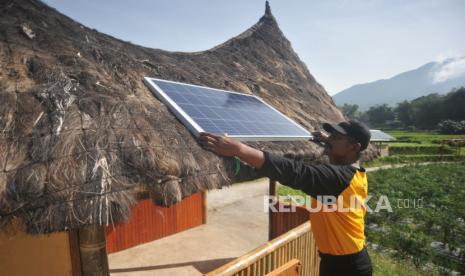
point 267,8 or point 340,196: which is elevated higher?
point 267,8

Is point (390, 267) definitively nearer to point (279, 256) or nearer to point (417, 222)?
point (279, 256)

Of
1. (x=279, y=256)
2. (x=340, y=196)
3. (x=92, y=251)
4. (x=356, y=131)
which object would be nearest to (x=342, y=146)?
(x=356, y=131)

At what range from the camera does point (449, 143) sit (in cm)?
3428

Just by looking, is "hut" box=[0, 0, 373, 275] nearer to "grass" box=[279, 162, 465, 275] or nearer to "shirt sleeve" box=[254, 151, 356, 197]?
"shirt sleeve" box=[254, 151, 356, 197]

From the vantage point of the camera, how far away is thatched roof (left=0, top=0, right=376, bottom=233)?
94.5 inches

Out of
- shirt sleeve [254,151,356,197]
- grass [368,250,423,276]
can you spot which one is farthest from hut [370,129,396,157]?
shirt sleeve [254,151,356,197]

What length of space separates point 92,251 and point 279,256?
242 cm

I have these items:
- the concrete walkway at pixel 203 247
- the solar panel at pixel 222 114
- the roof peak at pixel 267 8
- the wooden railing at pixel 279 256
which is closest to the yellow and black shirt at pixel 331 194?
the wooden railing at pixel 279 256

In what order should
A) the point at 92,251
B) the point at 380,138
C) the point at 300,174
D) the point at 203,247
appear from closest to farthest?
1. the point at 300,174
2. the point at 92,251
3. the point at 203,247
4. the point at 380,138

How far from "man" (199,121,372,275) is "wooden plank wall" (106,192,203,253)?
6.11 meters

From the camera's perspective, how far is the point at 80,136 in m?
2.74

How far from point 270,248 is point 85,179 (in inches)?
94.6

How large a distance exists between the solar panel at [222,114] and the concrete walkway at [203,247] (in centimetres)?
443

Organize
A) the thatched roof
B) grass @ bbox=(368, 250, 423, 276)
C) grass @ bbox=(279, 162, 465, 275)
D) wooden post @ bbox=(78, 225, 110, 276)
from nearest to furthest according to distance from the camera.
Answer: the thatched roof
wooden post @ bbox=(78, 225, 110, 276)
grass @ bbox=(368, 250, 423, 276)
grass @ bbox=(279, 162, 465, 275)
